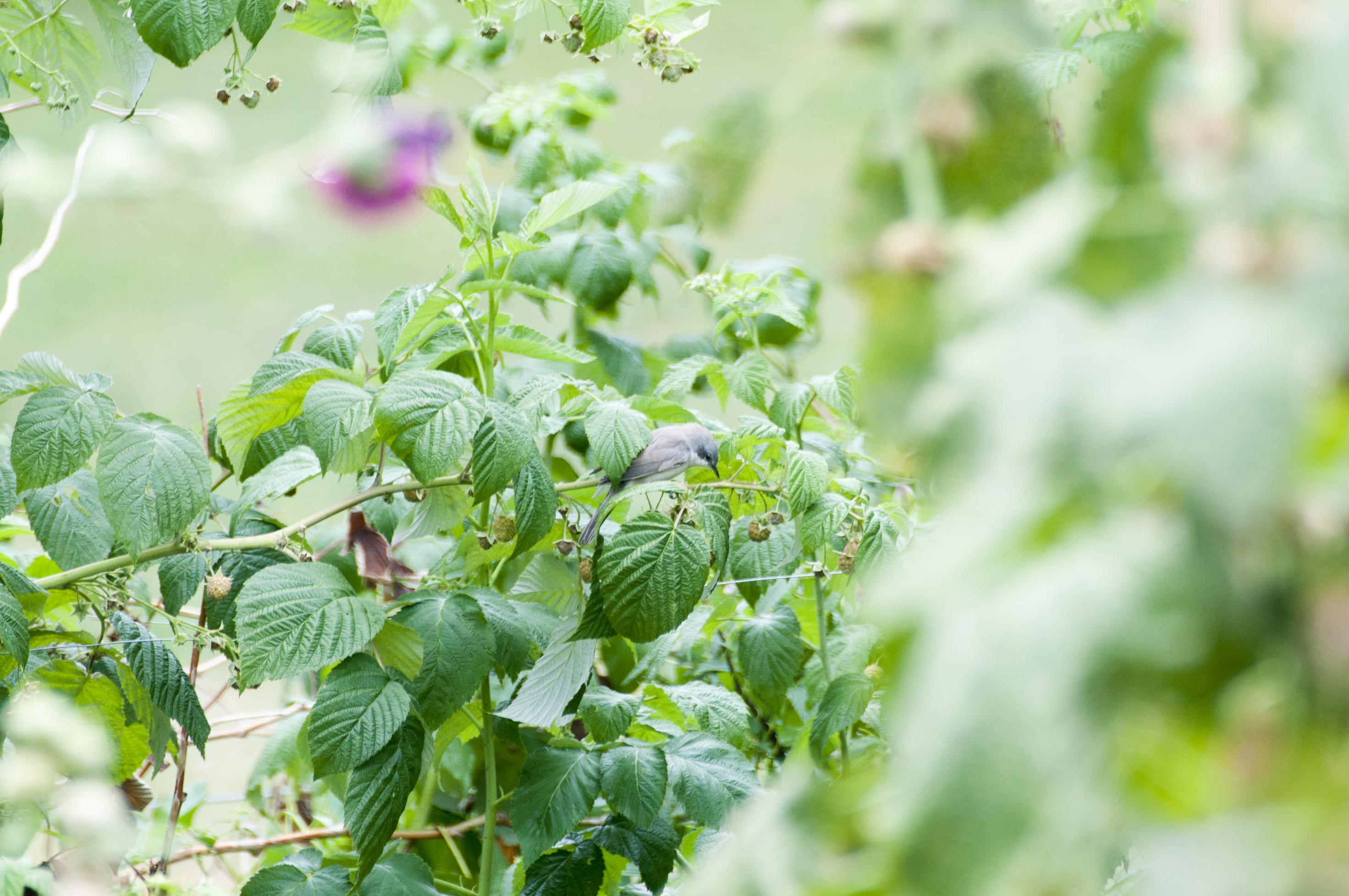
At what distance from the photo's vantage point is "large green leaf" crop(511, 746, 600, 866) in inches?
30.3

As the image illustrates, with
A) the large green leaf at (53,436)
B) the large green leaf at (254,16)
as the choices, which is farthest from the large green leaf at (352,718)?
the large green leaf at (254,16)

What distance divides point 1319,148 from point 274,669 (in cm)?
64

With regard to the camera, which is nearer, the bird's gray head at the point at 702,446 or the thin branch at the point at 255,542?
the thin branch at the point at 255,542

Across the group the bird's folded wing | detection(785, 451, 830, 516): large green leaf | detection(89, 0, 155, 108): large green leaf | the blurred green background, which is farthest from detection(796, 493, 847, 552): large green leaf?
detection(89, 0, 155, 108): large green leaf

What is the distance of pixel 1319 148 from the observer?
0.15m

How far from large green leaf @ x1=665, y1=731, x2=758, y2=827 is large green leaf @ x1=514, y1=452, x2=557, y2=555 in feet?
0.76

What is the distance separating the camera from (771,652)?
894 millimetres

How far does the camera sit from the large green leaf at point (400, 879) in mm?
741

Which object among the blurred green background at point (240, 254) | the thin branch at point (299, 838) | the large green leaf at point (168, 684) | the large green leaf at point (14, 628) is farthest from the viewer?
the blurred green background at point (240, 254)

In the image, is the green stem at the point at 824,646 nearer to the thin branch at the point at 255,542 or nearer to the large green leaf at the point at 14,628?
the thin branch at the point at 255,542

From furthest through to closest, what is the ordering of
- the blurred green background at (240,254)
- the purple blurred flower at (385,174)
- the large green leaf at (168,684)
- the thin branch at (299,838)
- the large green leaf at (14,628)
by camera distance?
the blurred green background at (240,254) < the thin branch at (299,838) < the large green leaf at (168,684) < the large green leaf at (14,628) < the purple blurred flower at (385,174)

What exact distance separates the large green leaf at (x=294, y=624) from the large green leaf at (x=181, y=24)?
35 centimetres

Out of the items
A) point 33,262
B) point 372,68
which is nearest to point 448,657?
point 372,68

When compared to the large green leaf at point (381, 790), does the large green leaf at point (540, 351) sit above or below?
above
